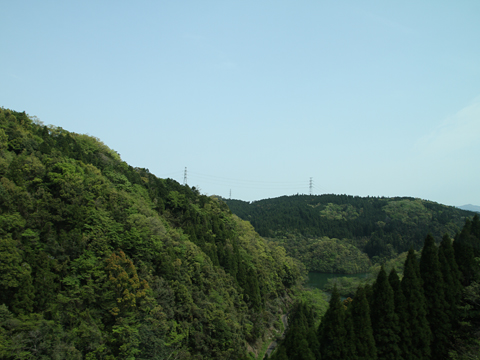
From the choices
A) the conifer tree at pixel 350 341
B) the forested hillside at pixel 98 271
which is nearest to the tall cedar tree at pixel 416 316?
the conifer tree at pixel 350 341

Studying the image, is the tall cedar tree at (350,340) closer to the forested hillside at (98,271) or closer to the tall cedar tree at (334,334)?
the tall cedar tree at (334,334)

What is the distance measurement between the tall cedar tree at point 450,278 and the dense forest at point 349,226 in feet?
188

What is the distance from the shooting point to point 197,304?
3403 centimetres

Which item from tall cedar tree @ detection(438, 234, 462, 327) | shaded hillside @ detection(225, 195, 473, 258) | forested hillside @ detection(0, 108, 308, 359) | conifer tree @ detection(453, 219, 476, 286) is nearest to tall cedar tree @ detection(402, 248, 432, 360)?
tall cedar tree @ detection(438, 234, 462, 327)

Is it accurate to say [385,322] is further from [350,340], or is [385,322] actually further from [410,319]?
[350,340]

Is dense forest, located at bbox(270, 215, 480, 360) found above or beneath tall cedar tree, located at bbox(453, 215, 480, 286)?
beneath

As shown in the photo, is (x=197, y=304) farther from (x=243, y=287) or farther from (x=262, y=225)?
(x=262, y=225)

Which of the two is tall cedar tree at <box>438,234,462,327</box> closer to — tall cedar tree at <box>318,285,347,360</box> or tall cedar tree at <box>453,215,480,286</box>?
tall cedar tree at <box>453,215,480,286</box>

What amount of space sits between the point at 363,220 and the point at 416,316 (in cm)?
10987

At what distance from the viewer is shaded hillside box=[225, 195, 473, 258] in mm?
105938

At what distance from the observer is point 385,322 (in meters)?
26.6

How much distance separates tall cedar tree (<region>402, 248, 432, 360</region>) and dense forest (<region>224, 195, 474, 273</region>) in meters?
60.9

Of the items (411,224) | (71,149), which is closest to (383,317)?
(71,149)

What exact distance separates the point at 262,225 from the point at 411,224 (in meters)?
49.5
